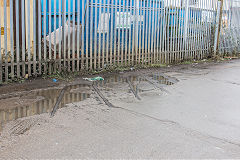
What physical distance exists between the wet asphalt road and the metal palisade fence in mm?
1771

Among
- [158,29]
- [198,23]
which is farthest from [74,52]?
[198,23]

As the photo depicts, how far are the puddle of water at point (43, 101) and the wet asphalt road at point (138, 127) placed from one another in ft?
0.66

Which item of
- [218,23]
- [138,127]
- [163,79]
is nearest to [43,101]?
[138,127]

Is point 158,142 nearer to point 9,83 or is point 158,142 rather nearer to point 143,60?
point 9,83

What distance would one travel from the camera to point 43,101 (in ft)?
18.9

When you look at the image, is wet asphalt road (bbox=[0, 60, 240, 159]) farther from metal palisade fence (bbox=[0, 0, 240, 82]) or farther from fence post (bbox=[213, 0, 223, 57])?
fence post (bbox=[213, 0, 223, 57])

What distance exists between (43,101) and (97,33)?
361 centimetres

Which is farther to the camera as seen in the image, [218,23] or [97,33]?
[218,23]

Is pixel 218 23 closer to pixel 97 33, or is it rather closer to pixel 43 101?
pixel 97 33

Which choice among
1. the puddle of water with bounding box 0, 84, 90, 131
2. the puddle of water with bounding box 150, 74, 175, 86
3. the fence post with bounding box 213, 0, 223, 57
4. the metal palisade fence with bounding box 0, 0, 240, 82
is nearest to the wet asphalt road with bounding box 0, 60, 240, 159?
the puddle of water with bounding box 0, 84, 90, 131

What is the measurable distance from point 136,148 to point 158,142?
371mm

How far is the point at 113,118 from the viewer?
4.95 meters

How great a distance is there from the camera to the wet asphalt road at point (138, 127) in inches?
147

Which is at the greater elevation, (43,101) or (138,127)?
(43,101)
